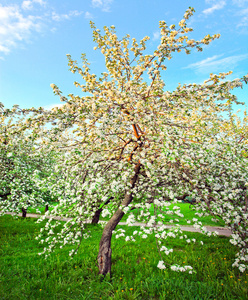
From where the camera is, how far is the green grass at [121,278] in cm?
555

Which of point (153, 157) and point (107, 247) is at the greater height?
point (153, 157)

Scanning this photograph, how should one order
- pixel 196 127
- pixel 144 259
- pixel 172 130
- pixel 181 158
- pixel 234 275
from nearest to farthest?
1. pixel 181 158
2. pixel 172 130
3. pixel 196 127
4. pixel 234 275
5. pixel 144 259

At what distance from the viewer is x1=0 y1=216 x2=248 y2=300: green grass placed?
555 cm

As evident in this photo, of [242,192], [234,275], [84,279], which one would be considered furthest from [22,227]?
[242,192]

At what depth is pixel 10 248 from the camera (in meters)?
10.2

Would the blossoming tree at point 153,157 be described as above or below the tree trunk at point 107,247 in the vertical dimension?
above

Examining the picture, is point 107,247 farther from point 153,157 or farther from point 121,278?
point 153,157

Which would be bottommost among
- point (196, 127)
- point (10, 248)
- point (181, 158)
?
point (10, 248)

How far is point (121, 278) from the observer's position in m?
6.67

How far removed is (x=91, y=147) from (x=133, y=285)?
4.55 metres

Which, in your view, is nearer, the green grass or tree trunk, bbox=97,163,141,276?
the green grass

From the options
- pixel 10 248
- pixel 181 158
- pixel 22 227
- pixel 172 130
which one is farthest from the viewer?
pixel 22 227

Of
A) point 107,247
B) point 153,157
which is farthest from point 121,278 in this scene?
point 153,157

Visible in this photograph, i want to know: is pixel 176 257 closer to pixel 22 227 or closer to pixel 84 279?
pixel 84 279
